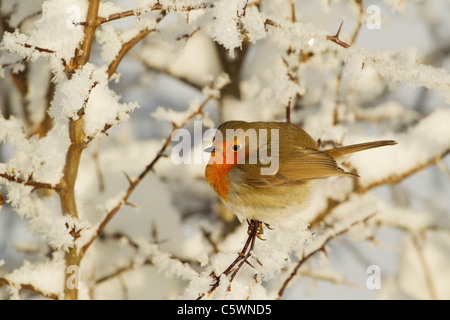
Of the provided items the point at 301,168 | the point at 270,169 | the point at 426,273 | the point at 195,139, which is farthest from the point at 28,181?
the point at 426,273

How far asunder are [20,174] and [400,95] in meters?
3.12

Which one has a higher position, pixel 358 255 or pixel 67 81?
pixel 358 255

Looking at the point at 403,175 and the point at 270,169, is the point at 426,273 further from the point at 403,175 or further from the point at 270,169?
the point at 270,169

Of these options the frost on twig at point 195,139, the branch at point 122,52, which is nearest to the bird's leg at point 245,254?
the frost on twig at point 195,139

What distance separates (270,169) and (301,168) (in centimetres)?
13

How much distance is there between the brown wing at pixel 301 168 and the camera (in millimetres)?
2018

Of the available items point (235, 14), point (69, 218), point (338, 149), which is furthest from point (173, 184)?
point (235, 14)

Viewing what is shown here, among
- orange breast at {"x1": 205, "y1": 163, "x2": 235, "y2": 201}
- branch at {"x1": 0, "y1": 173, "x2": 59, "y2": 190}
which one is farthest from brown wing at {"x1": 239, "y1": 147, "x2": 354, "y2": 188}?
branch at {"x1": 0, "y1": 173, "x2": 59, "y2": 190}

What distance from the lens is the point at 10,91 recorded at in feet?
9.89

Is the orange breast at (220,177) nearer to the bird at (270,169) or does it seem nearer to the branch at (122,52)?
the bird at (270,169)

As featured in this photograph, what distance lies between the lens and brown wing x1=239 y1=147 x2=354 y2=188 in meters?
2.02

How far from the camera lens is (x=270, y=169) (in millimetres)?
2062

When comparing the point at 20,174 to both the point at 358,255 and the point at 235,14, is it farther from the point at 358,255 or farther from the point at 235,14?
the point at 358,255

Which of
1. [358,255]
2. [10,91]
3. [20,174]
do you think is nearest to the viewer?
[20,174]
